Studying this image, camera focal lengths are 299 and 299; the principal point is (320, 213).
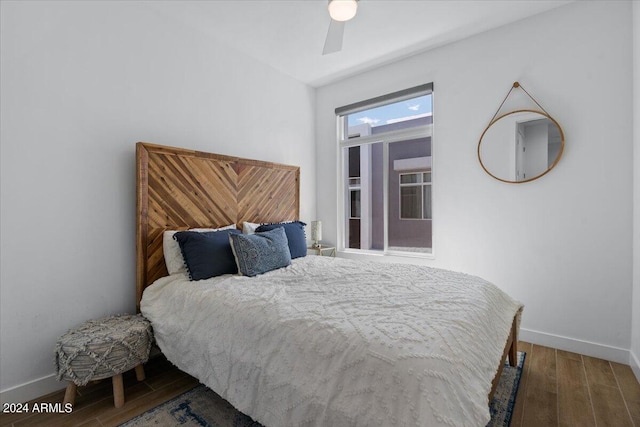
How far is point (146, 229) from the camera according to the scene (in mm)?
2377

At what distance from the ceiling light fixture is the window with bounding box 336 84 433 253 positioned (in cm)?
160

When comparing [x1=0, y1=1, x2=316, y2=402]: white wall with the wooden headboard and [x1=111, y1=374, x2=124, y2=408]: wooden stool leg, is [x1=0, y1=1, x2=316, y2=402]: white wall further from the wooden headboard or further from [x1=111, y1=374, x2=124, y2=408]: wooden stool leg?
[x1=111, y1=374, x2=124, y2=408]: wooden stool leg

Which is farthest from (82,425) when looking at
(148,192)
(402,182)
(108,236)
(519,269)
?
(402,182)

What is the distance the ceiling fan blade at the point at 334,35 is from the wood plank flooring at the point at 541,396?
2692mm

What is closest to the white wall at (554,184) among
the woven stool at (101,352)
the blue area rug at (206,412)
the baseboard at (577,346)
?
the baseboard at (577,346)

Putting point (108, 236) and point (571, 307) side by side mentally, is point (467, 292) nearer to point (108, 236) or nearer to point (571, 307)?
point (571, 307)

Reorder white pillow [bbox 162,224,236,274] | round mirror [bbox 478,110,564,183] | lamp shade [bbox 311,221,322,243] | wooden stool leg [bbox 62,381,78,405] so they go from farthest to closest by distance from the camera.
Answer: lamp shade [bbox 311,221,322,243], round mirror [bbox 478,110,564,183], white pillow [bbox 162,224,236,274], wooden stool leg [bbox 62,381,78,405]

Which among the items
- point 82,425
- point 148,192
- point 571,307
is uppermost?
point 148,192

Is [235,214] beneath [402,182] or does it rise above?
beneath

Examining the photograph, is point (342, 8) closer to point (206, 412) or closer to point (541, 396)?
point (206, 412)

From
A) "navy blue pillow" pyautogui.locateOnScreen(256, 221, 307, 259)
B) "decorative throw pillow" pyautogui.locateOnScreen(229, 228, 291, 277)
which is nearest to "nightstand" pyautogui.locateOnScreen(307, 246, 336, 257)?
"navy blue pillow" pyautogui.locateOnScreen(256, 221, 307, 259)

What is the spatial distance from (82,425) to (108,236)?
1216 mm

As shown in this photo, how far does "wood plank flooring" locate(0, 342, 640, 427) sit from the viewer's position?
173 cm

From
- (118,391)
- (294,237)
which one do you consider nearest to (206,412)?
(118,391)
